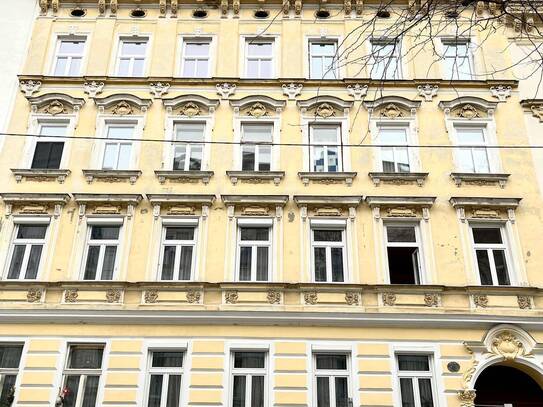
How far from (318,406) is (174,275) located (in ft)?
14.3

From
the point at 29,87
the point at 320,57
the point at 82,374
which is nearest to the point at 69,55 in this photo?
the point at 29,87

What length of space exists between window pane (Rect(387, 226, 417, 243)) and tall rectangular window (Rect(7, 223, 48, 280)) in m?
8.37

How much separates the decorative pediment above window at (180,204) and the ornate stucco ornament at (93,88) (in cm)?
387

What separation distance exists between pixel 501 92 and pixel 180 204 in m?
9.29

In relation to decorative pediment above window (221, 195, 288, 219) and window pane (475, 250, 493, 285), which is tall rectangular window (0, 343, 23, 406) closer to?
decorative pediment above window (221, 195, 288, 219)

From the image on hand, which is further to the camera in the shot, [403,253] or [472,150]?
[472,150]

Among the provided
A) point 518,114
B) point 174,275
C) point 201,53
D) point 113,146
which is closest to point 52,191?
point 113,146

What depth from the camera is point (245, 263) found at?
1277 cm

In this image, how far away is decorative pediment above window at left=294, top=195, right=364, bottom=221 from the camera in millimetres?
13086

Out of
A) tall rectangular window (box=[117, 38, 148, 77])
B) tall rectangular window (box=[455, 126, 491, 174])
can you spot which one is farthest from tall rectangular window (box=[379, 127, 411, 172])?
tall rectangular window (box=[117, 38, 148, 77])

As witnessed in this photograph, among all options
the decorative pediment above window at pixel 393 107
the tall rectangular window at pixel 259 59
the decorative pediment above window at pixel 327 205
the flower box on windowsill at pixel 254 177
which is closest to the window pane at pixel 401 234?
the decorative pediment above window at pixel 327 205

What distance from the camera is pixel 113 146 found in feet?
47.0

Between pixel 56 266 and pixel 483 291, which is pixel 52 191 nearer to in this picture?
pixel 56 266

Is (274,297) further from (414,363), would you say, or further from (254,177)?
(414,363)
